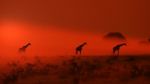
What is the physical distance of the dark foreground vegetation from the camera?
8.11 feet

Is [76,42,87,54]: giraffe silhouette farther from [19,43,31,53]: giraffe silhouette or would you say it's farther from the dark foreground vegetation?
[19,43,31,53]: giraffe silhouette

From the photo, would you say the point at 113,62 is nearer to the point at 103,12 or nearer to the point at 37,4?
the point at 103,12

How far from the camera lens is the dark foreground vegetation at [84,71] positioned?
8.11 feet

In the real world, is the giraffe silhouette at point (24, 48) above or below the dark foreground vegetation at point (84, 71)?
above

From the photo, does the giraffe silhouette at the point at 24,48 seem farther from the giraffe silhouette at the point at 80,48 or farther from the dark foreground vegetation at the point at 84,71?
the giraffe silhouette at the point at 80,48

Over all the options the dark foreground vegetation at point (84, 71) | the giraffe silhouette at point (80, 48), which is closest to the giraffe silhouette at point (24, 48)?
the dark foreground vegetation at point (84, 71)

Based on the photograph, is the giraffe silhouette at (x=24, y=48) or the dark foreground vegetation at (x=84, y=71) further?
the giraffe silhouette at (x=24, y=48)

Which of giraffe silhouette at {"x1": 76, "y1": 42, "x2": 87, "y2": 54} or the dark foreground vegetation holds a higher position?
giraffe silhouette at {"x1": 76, "y1": 42, "x2": 87, "y2": 54}

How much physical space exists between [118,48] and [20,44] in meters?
0.89

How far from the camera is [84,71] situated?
2570 millimetres

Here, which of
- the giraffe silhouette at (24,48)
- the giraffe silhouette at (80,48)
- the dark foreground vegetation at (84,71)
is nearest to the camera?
the dark foreground vegetation at (84,71)

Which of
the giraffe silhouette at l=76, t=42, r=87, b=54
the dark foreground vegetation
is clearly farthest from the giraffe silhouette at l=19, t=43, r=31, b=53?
the giraffe silhouette at l=76, t=42, r=87, b=54

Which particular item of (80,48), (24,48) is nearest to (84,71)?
(80,48)

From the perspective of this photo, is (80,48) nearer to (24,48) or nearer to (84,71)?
(84,71)
